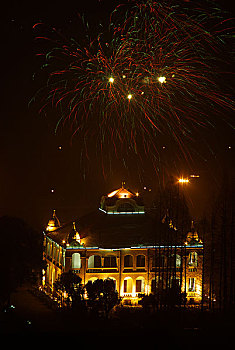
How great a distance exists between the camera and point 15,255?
3394 centimetres

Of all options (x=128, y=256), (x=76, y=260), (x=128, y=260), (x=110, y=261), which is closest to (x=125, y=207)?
(x=128, y=256)

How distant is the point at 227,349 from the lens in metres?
15.1

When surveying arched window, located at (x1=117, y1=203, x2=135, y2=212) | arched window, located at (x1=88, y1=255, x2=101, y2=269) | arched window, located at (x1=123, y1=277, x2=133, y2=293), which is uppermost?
arched window, located at (x1=117, y1=203, x2=135, y2=212)

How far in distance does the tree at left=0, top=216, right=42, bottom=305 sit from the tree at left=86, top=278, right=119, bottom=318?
500 cm

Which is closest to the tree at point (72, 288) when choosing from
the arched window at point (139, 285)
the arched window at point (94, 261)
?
the arched window at point (94, 261)

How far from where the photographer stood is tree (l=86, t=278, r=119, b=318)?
31936 millimetres

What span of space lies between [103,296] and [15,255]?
22.7 ft

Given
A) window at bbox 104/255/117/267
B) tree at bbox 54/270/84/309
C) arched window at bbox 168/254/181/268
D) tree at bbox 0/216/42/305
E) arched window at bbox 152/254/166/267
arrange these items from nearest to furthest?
1. tree at bbox 0/216/42/305
2. tree at bbox 54/270/84/309
3. arched window at bbox 168/254/181/268
4. arched window at bbox 152/254/166/267
5. window at bbox 104/255/117/267

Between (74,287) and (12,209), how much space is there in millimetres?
34215

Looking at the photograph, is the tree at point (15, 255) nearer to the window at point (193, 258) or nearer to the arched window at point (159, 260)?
the arched window at point (159, 260)

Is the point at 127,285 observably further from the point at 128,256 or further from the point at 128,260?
the point at 128,256

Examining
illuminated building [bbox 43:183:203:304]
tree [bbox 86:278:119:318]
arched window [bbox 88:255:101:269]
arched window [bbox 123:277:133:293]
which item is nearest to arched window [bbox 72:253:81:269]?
illuminated building [bbox 43:183:203:304]

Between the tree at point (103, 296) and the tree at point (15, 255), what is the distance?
16.4 ft

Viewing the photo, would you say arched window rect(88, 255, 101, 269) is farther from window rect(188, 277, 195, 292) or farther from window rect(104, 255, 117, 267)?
window rect(188, 277, 195, 292)
